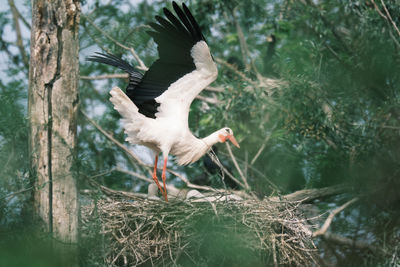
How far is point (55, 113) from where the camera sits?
14.3 ft

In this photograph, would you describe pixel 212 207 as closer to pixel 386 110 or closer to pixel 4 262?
pixel 4 262

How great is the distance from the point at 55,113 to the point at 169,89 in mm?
1709

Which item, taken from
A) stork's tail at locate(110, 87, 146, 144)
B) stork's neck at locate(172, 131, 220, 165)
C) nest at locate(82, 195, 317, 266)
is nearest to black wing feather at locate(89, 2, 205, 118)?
stork's tail at locate(110, 87, 146, 144)

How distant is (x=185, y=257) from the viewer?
203 inches

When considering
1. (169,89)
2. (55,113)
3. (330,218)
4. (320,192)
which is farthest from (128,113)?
(320,192)

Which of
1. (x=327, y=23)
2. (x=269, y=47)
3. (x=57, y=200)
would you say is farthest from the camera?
(x=269, y=47)

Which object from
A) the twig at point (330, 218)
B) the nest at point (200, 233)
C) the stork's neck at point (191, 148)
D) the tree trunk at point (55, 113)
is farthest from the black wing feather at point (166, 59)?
the twig at point (330, 218)

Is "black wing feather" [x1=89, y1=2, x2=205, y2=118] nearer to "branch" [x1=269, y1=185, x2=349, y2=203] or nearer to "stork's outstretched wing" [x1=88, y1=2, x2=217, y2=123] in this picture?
"stork's outstretched wing" [x1=88, y1=2, x2=217, y2=123]

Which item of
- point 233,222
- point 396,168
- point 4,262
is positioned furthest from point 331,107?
point 4,262

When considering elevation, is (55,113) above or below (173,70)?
below

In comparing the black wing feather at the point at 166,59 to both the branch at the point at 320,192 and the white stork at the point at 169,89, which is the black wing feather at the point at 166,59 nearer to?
the white stork at the point at 169,89

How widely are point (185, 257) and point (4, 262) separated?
280cm

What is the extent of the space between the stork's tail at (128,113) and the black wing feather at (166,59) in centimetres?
18

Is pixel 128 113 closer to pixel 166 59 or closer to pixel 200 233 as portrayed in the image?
pixel 166 59
